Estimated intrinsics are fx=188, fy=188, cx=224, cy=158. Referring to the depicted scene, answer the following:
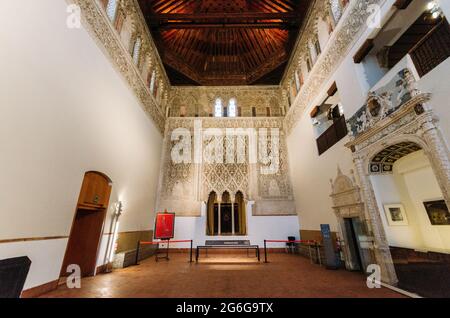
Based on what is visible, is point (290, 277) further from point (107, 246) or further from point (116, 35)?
point (116, 35)

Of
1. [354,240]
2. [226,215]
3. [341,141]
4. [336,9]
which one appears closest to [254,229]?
[226,215]

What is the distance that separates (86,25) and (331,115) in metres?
7.22

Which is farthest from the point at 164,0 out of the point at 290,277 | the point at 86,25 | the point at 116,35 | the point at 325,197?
the point at 290,277

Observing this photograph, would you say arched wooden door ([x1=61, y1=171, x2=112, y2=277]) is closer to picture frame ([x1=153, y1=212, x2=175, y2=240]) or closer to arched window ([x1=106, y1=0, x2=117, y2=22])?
picture frame ([x1=153, y1=212, x2=175, y2=240])

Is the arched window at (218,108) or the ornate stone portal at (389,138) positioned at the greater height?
the arched window at (218,108)

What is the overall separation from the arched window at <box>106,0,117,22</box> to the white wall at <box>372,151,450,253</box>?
8246 mm

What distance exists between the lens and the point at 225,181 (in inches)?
365

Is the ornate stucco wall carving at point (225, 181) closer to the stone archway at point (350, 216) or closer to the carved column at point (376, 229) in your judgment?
the stone archway at point (350, 216)

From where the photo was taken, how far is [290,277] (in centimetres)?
424

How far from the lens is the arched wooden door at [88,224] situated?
14.1 feet

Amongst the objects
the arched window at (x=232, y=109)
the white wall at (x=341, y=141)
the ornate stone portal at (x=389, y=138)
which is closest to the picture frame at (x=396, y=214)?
the ornate stone portal at (x=389, y=138)

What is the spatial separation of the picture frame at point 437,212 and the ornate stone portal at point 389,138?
2022mm

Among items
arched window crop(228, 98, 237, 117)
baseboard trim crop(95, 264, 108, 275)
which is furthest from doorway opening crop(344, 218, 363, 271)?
arched window crop(228, 98, 237, 117)

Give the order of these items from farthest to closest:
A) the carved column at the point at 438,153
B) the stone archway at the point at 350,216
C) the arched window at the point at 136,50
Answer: the arched window at the point at 136,50 < the stone archway at the point at 350,216 < the carved column at the point at 438,153
